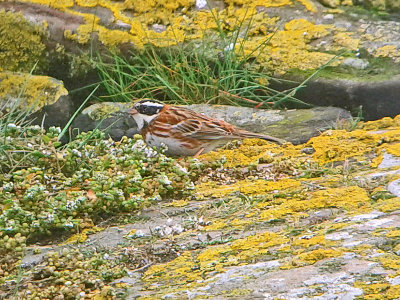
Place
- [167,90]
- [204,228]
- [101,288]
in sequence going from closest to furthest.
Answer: [101,288] < [204,228] < [167,90]

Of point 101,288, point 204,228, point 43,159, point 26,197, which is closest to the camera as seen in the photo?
point 101,288

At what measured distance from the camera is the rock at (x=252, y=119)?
A: 17.1 feet

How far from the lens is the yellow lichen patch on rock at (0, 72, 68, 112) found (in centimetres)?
577

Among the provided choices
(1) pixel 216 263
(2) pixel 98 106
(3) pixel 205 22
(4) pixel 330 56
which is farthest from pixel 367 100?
(1) pixel 216 263

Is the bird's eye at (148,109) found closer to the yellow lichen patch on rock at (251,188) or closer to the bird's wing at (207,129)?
the bird's wing at (207,129)

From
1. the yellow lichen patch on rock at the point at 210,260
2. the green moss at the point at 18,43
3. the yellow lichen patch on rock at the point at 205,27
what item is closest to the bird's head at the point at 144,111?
the yellow lichen patch on rock at the point at 205,27

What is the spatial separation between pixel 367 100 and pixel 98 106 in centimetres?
219

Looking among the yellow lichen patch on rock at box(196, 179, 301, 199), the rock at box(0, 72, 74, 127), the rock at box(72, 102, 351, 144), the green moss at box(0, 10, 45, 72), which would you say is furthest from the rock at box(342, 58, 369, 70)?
the green moss at box(0, 10, 45, 72)

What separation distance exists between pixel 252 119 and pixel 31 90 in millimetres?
1840

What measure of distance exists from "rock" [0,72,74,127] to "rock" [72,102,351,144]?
0.50 feet

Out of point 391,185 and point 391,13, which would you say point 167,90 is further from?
point 391,185

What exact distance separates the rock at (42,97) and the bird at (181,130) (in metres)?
0.64

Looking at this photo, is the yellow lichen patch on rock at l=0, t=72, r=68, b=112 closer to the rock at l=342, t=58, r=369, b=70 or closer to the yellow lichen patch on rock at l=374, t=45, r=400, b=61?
the rock at l=342, t=58, r=369, b=70

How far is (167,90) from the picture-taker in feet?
20.1
